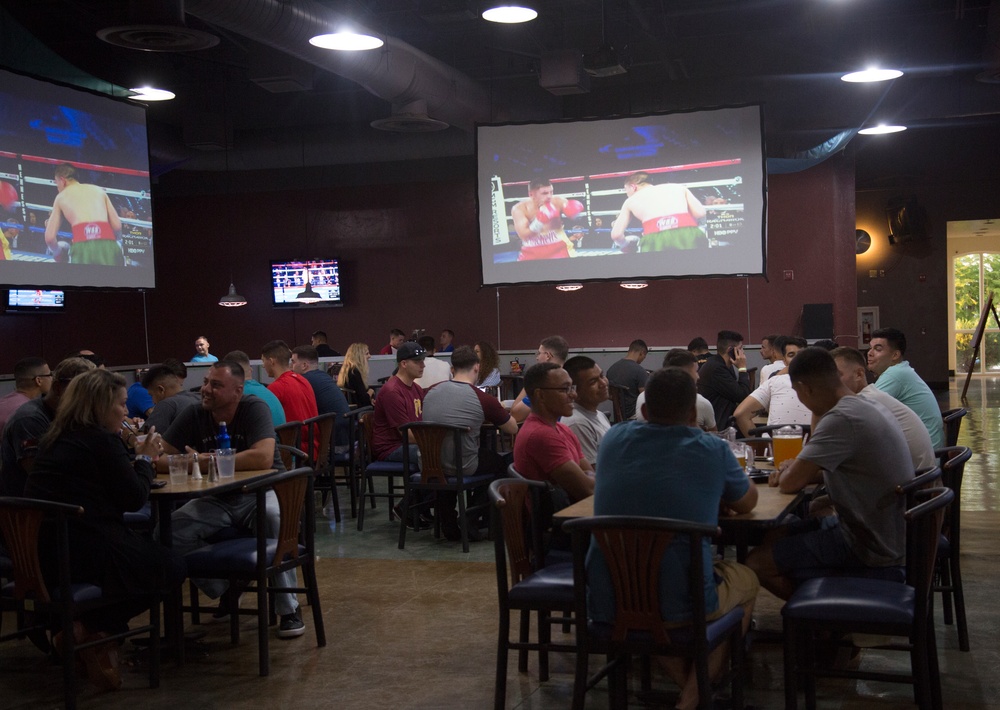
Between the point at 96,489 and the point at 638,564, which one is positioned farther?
the point at 96,489

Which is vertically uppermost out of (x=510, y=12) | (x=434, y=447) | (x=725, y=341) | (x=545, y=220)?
(x=510, y=12)

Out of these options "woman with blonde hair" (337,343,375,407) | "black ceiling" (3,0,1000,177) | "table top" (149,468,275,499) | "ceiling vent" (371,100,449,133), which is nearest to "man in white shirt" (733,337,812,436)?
"table top" (149,468,275,499)

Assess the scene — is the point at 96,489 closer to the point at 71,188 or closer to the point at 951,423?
the point at 951,423

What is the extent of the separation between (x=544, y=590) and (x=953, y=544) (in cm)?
175

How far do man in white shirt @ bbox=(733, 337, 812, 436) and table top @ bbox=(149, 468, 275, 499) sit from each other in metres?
2.84

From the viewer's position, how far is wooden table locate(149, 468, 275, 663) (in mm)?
3861

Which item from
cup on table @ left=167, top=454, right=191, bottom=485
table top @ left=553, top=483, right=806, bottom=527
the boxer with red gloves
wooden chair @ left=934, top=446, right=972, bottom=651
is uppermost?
the boxer with red gloves

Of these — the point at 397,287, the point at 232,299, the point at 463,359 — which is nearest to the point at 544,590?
the point at 463,359

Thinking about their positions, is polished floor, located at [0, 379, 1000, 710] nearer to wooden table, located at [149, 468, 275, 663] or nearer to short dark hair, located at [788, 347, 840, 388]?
wooden table, located at [149, 468, 275, 663]

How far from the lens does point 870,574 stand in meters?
3.37

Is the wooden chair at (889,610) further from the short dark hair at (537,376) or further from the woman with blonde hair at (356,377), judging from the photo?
the woman with blonde hair at (356,377)

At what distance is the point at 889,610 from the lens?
293 cm

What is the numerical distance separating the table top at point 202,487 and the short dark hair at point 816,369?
7.02ft

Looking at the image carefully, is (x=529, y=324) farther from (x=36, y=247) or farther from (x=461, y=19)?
(x=36, y=247)
